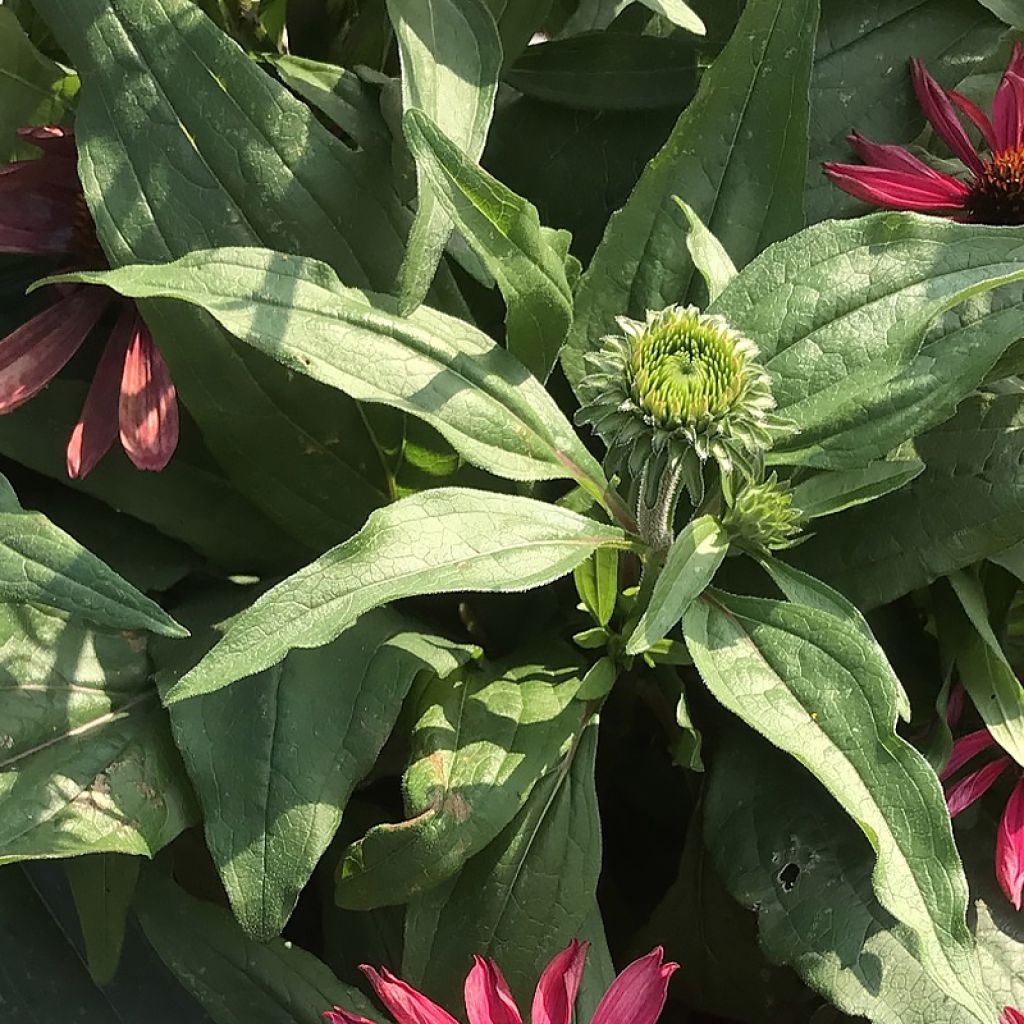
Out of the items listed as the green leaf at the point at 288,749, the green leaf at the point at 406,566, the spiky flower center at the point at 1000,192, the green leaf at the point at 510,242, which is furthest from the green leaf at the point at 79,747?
the spiky flower center at the point at 1000,192

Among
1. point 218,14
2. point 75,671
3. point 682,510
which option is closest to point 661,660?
point 682,510

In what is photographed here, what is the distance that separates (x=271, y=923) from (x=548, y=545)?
0.64ft

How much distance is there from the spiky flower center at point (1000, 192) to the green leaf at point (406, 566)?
0.29m

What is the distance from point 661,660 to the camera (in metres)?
0.57

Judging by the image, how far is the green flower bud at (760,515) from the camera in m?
0.49

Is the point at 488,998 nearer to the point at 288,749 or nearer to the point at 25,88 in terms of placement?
the point at 288,749

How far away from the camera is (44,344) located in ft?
1.86

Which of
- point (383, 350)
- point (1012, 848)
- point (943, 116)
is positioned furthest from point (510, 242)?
point (1012, 848)

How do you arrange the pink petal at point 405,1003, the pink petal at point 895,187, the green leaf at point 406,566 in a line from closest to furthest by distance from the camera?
the green leaf at point 406,566
the pink petal at point 405,1003
the pink petal at point 895,187

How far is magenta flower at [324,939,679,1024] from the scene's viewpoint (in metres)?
0.49

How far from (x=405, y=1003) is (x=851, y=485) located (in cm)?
29

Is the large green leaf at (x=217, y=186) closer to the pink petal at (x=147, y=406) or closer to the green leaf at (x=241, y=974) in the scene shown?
the pink petal at (x=147, y=406)

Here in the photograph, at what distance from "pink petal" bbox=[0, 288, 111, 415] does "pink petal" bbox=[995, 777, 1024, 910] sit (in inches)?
20.4

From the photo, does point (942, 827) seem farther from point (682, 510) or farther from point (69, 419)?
point (69, 419)
